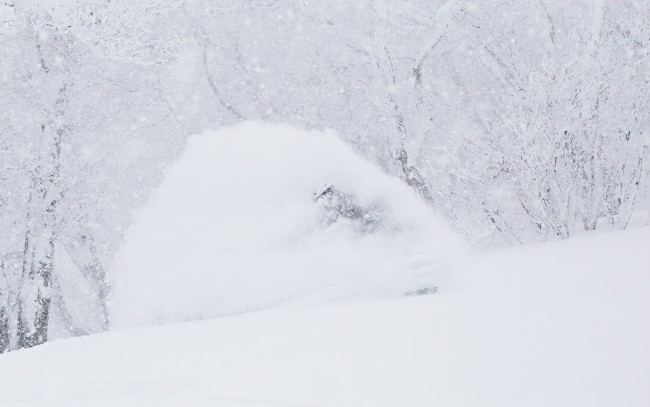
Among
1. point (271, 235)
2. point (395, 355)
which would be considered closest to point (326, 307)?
point (271, 235)

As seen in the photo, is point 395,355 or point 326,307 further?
point 326,307

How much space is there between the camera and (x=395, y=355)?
246cm

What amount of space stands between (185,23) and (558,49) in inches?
325

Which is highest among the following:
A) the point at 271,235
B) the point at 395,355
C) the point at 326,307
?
the point at 271,235

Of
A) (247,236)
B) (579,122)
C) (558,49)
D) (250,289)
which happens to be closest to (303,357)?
(250,289)

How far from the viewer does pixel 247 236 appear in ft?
13.9

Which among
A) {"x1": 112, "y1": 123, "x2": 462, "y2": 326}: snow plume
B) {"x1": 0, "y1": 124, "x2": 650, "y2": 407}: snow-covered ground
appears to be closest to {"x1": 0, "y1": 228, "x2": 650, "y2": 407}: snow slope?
{"x1": 0, "y1": 124, "x2": 650, "y2": 407}: snow-covered ground

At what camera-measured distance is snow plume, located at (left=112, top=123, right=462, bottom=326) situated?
3.93 m

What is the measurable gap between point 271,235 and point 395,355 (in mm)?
1928

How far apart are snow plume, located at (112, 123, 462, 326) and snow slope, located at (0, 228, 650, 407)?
0.24m

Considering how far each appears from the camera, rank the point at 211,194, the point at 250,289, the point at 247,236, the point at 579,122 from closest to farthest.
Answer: the point at 250,289 < the point at 247,236 < the point at 211,194 < the point at 579,122

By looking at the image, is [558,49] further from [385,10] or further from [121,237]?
[121,237]

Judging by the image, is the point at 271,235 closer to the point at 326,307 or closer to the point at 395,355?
the point at 326,307

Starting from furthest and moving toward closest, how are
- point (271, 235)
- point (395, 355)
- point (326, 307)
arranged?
point (271, 235), point (326, 307), point (395, 355)
